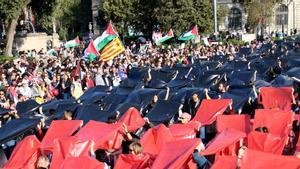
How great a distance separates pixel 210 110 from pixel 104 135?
9.17 feet

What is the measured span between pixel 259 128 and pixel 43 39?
3892 centimetres

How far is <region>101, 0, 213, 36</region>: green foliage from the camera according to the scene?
4794cm

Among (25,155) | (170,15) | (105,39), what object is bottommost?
(25,155)

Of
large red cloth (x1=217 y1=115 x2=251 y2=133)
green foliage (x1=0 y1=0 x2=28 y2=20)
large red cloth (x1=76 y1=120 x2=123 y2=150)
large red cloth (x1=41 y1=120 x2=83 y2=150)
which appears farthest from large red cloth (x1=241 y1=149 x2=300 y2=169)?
green foliage (x1=0 y1=0 x2=28 y2=20)

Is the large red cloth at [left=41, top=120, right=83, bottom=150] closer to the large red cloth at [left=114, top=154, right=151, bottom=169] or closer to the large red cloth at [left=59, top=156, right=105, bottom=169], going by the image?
the large red cloth at [left=59, top=156, right=105, bottom=169]

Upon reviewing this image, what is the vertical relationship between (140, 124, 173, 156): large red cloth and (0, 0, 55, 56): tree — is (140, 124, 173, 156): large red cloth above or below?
below

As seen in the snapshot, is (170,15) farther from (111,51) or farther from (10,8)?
(111,51)

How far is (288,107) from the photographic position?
12.1 m

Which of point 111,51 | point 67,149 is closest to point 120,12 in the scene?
point 111,51

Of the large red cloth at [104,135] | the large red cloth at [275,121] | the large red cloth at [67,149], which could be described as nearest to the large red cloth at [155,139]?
the large red cloth at [104,135]

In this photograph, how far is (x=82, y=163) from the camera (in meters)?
8.13

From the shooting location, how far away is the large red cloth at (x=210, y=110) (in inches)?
454

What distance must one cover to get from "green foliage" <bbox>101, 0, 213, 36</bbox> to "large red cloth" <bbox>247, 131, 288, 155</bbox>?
38.8m

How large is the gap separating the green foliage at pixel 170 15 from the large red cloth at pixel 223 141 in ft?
129
